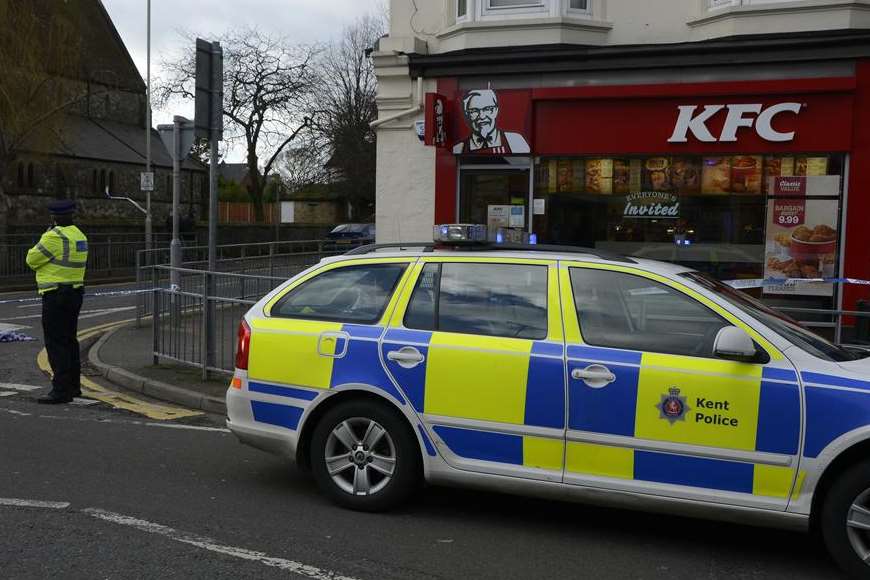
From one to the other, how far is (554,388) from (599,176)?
8215mm

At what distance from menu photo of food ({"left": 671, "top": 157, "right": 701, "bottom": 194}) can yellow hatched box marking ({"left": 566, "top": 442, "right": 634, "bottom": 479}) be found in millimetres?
8188

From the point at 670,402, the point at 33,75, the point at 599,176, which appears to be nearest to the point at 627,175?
the point at 599,176

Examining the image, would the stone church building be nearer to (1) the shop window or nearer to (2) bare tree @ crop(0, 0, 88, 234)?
(2) bare tree @ crop(0, 0, 88, 234)

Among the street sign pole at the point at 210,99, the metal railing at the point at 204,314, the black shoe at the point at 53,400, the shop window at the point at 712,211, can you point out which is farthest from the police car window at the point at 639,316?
the shop window at the point at 712,211

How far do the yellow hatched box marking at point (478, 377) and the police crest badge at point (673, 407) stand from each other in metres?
0.74

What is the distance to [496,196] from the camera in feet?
42.8

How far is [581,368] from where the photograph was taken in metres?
4.78

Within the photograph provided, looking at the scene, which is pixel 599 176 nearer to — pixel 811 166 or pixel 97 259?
pixel 811 166

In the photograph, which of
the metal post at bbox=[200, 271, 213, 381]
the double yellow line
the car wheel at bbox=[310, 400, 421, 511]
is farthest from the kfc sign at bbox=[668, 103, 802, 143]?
the car wheel at bbox=[310, 400, 421, 511]

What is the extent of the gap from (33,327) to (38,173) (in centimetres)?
3150

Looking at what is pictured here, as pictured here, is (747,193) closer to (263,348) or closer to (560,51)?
(560,51)

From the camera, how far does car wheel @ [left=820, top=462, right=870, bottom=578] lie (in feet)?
13.9

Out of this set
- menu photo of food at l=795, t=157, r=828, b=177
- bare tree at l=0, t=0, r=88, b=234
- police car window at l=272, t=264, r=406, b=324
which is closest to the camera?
police car window at l=272, t=264, r=406, b=324

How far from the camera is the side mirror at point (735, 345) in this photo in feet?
14.6
